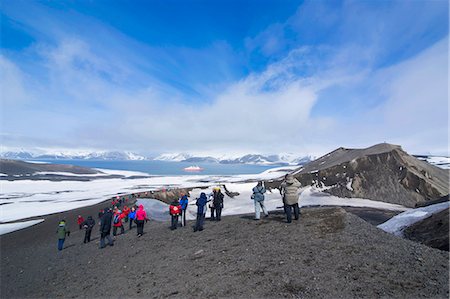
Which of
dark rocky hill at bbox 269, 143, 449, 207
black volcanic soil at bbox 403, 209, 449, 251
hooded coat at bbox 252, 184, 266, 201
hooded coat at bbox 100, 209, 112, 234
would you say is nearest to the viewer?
black volcanic soil at bbox 403, 209, 449, 251

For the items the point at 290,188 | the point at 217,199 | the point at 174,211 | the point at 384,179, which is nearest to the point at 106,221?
the point at 174,211

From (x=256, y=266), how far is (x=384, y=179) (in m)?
37.5

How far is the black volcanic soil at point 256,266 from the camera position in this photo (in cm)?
642

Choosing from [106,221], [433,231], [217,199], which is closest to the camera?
[433,231]

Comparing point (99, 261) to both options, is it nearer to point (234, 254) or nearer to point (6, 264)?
point (234, 254)

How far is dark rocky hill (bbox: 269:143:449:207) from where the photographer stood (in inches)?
1341

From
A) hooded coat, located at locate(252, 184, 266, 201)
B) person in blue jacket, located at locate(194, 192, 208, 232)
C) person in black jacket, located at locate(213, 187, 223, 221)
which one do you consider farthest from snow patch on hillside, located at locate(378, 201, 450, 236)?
person in blue jacket, located at locate(194, 192, 208, 232)

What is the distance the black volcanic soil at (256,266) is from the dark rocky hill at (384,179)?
28736 mm

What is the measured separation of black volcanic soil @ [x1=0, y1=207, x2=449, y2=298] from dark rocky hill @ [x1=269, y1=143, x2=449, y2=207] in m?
28.7

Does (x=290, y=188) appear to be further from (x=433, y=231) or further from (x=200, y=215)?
(x=200, y=215)

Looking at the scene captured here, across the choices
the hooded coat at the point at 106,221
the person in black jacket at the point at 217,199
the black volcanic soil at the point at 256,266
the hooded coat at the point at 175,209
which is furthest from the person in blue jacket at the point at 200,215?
the hooded coat at the point at 106,221

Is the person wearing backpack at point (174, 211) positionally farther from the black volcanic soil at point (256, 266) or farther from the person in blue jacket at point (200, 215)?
the person in blue jacket at point (200, 215)

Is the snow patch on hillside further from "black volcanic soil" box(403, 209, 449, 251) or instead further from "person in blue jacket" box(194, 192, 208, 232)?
"person in blue jacket" box(194, 192, 208, 232)

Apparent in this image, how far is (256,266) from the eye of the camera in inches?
320
